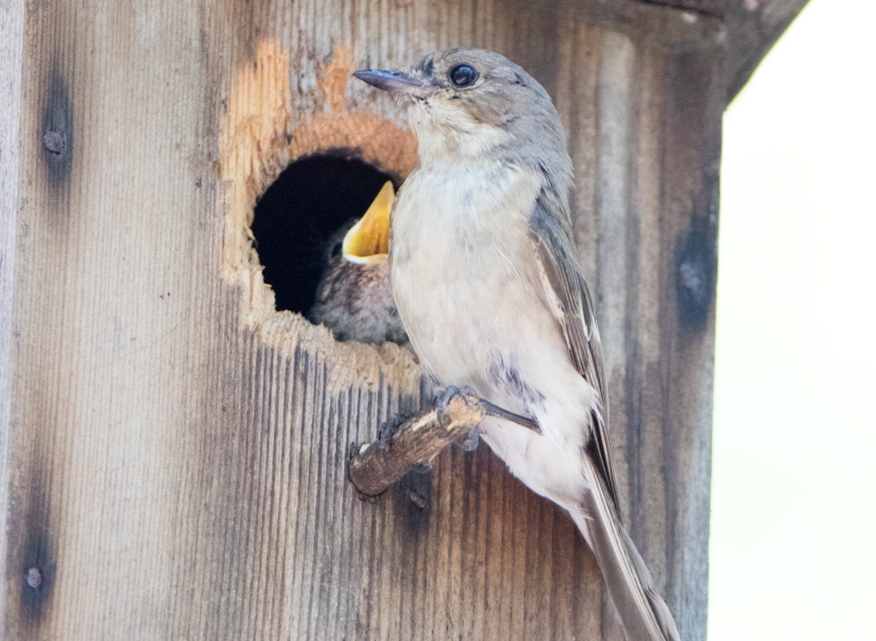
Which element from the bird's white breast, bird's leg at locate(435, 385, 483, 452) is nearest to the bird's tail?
the bird's white breast

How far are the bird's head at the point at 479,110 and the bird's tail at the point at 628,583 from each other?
2.21 ft

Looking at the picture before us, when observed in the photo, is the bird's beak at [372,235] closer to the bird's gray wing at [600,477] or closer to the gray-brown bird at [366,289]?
the gray-brown bird at [366,289]

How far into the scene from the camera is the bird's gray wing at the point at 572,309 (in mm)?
1920

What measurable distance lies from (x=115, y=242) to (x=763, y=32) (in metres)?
1.45

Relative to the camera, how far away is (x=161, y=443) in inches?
71.7

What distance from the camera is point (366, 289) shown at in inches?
109

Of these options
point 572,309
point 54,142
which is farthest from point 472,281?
point 54,142

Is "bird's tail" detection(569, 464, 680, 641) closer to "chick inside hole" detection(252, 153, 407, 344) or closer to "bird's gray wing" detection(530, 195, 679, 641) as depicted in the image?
"bird's gray wing" detection(530, 195, 679, 641)

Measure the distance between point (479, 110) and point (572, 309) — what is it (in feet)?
1.57

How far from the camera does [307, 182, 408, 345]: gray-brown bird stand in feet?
8.73

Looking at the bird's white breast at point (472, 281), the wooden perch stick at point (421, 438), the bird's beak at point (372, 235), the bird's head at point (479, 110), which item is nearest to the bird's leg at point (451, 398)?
the wooden perch stick at point (421, 438)

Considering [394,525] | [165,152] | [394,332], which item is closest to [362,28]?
[165,152]

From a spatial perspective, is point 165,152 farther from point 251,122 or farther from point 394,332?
point 394,332

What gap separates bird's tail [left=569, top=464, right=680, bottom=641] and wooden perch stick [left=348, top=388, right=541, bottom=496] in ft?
0.90
